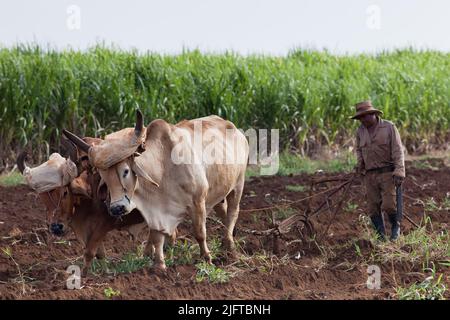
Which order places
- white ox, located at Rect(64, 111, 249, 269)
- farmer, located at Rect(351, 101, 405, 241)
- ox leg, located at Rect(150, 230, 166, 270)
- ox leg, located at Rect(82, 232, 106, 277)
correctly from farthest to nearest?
farmer, located at Rect(351, 101, 405, 241)
ox leg, located at Rect(82, 232, 106, 277)
ox leg, located at Rect(150, 230, 166, 270)
white ox, located at Rect(64, 111, 249, 269)

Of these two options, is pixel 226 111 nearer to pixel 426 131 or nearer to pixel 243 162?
pixel 426 131

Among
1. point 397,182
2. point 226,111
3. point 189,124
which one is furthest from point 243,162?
point 226,111

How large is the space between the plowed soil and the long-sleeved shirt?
2.15ft

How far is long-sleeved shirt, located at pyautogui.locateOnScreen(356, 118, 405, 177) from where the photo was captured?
8.45 m

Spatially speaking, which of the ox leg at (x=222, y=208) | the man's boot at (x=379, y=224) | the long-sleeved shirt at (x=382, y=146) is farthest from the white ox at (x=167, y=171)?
the man's boot at (x=379, y=224)

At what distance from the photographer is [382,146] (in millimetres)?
8516

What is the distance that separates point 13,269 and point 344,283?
2804 millimetres

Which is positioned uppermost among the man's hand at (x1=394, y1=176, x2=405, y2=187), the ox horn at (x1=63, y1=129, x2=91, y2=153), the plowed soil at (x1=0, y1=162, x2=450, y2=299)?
the ox horn at (x1=63, y1=129, x2=91, y2=153)

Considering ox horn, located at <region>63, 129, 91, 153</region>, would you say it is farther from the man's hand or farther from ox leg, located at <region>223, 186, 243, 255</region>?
the man's hand

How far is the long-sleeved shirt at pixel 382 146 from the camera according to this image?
845 cm

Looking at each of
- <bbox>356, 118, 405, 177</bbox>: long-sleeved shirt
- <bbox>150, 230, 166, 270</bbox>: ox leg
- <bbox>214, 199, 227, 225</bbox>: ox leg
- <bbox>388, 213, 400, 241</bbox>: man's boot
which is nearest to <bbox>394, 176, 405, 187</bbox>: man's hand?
<bbox>356, 118, 405, 177</bbox>: long-sleeved shirt

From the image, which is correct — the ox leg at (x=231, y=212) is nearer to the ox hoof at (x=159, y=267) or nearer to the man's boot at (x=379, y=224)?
the ox hoof at (x=159, y=267)
